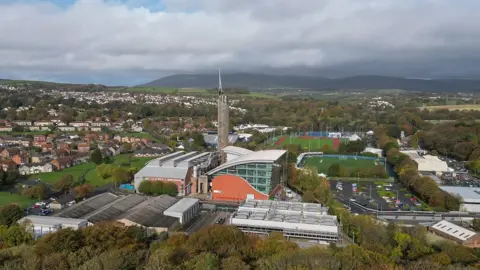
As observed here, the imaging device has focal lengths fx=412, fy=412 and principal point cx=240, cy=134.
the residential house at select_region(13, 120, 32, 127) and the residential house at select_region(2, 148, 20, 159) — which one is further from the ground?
the residential house at select_region(13, 120, 32, 127)

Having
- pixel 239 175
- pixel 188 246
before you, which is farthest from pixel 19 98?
pixel 188 246

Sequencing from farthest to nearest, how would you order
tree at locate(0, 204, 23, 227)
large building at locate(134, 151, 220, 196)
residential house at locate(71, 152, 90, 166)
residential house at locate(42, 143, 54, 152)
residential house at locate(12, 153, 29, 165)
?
1. residential house at locate(42, 143, 54, 152)
2. residential house at locate(71, 152, 90, 166)
3. residential house at locate(12, 153, 29, 165)
4. large building at locate(134, 151, 220, 196)
5. tree at locate(0, 204, 23, 227)

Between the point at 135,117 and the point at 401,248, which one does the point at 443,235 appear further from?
the point at 135,117

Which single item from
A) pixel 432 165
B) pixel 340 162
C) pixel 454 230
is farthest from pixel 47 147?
pixel 454 230

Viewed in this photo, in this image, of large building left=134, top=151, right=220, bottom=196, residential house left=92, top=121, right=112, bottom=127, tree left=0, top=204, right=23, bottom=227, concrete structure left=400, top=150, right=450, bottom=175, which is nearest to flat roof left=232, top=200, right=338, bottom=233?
large building left=134, top=151, right=220, bottom=196

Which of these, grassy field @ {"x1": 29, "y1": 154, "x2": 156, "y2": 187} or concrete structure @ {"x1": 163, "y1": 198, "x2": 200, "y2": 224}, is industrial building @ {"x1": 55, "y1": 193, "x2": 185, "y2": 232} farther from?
grassy field @ {"x1": 29, "y1": 154, "x2": 156, "y2": 187}

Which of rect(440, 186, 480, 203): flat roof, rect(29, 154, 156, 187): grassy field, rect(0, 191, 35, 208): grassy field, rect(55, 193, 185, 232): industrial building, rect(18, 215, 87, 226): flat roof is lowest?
rect(29, 154, 156, 187): grassy field

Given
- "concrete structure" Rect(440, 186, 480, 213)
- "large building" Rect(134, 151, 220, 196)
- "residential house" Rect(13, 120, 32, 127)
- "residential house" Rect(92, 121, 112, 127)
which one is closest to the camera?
"concrete structure" Rect(440, 186, 480, 213)
